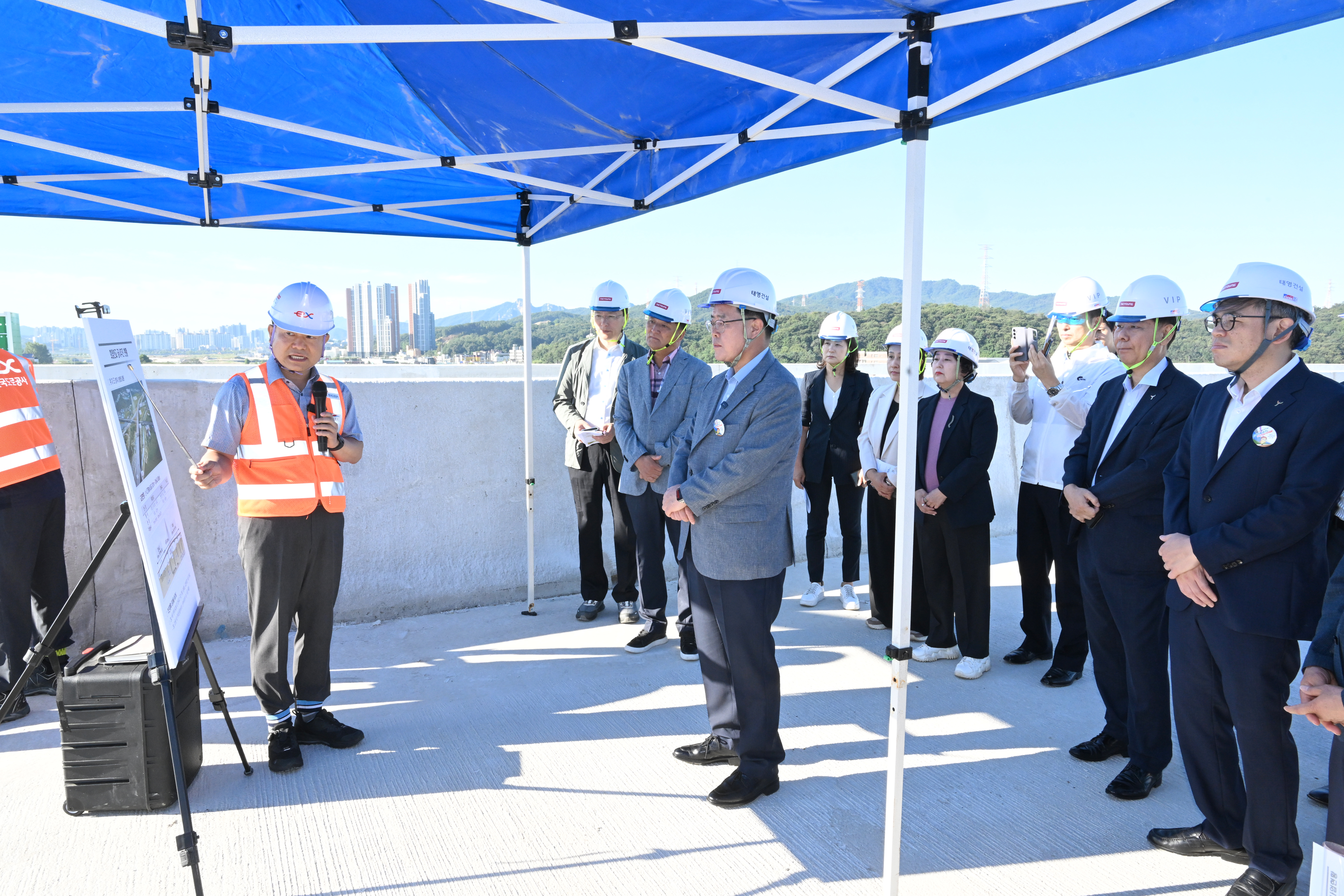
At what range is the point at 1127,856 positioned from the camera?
2.92 meters

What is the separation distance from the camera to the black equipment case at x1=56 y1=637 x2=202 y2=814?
319 centimetres

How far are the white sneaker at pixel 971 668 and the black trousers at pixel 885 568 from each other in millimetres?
518

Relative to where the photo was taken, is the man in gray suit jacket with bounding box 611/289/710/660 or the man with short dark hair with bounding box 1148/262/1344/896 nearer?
the man with short dark hair with bounding box 1148/262/1344/896

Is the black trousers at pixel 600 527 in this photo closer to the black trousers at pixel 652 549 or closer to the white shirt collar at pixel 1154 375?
the black trousers at pixel 652 549

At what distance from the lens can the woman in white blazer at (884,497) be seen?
5.21 m

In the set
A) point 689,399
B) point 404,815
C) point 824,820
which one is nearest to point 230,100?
point 689,399

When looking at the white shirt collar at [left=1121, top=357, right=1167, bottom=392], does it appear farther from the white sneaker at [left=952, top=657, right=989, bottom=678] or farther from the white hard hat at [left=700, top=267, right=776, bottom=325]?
the white sneaker at [left=952, top=657, right=989, bottom=678]

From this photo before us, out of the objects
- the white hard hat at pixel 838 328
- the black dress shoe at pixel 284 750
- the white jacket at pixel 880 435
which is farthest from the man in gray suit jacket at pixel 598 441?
the black dress shoe at pixel 284 750

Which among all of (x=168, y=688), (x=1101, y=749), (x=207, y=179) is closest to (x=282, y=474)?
(x=168, y=688)

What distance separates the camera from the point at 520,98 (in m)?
3.90

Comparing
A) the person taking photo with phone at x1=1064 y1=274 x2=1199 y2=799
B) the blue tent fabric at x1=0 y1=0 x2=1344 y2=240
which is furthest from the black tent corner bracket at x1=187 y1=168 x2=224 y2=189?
the person taking photo with phone at x1=1064 y1=274 x2=1199 y2=799

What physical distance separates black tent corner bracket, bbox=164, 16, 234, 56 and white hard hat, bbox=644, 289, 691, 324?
2583 millimetres

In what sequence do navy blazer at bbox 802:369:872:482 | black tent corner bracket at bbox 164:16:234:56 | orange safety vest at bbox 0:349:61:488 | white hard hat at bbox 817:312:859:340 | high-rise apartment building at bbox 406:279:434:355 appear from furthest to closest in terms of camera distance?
high-rise apartment building at bbox 406:279:434:355, navy blazer at bbox 802:369:872:482, white hard hat at bbox 817:312:859:340, orange safety vest at bbox 0:349:61:488, black tent corner bracket at bbox 164:16:234:56

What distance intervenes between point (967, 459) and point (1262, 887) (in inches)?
Answer: 96.3
